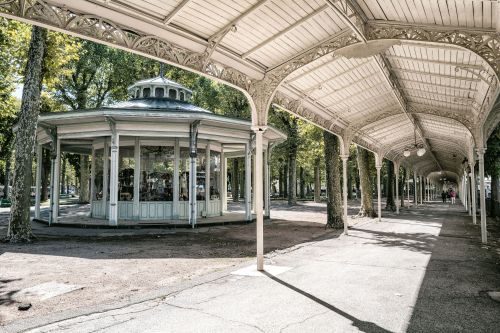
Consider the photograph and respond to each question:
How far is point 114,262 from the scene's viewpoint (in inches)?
327

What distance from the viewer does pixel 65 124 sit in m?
15.8

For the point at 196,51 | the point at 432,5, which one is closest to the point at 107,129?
the point at 196,51

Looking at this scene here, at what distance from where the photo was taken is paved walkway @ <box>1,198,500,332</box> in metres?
4.30

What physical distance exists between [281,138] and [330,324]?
15.6 meters

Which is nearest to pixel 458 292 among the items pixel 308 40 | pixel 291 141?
pixel 308 40

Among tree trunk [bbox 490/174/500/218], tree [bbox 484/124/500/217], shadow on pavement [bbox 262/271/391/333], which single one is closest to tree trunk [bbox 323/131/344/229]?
tree [bbox 484/124/500/217]

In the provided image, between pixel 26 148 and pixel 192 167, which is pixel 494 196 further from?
pixel 26 148

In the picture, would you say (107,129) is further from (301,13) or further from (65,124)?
(301,13)

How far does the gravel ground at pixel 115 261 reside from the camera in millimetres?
5656

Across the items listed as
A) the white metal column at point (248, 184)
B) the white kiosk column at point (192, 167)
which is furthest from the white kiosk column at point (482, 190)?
the white kiosk column at point (192, 167)

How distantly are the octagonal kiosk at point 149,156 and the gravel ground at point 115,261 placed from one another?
267 cm

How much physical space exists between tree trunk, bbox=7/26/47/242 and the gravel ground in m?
0.71

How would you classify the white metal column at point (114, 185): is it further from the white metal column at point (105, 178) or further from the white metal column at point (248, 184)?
the white metal column at point (248, 184)

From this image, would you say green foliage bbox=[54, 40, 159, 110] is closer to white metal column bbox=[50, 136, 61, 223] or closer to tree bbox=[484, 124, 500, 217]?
white metal column bbox=[50, 136, 61, 223]
